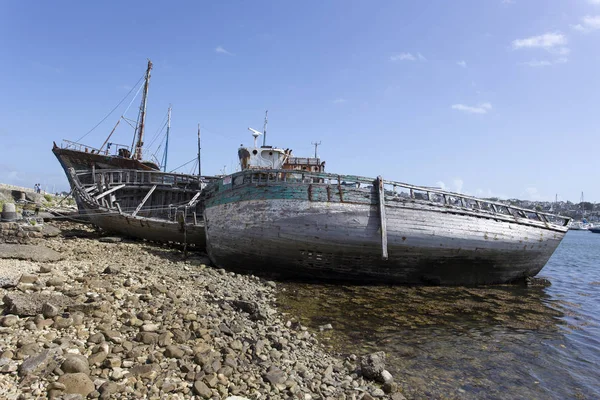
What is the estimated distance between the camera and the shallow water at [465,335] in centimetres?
601

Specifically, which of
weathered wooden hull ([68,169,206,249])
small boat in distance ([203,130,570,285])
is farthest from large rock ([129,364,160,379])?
weathered wooden hull ([68,169,206,249])

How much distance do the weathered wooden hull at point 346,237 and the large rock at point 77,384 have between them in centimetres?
792

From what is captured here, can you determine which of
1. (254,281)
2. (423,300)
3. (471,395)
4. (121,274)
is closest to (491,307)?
(423,300)

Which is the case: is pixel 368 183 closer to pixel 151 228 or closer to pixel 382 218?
pixel 382 218

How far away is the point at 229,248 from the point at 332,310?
5.06 meters

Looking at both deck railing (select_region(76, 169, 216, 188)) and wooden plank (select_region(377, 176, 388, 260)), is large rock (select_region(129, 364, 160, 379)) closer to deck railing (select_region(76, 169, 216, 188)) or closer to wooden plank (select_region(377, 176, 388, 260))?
wooden plank (select_region(377, 176, 388, 260))

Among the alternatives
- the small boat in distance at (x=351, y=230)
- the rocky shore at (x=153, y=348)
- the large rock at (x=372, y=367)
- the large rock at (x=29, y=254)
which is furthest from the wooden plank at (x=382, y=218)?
the large rock at (x=29, y=254)

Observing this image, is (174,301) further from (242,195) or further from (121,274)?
(242,195)

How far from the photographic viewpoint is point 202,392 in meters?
4.24

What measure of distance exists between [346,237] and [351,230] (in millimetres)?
294

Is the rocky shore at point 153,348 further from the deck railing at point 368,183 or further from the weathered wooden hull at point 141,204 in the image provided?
the weathered wooden hull at point 141,204

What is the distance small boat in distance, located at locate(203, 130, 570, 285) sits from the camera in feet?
37.7

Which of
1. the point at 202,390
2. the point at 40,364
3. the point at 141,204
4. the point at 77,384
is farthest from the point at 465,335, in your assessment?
the point at 141,204

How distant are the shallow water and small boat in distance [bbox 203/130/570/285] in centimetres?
79
